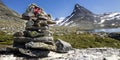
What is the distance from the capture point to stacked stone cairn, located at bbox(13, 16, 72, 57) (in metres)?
38.0

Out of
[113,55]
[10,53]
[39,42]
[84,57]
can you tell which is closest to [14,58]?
[10,53]

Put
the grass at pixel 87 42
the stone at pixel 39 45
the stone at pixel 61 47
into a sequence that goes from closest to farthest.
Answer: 1. the stone at pixel 39 45
2. the stone at pixel 61 47
3. the grass at pixel 87 42

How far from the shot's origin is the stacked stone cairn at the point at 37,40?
38.0 metres

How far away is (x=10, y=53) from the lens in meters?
39.0

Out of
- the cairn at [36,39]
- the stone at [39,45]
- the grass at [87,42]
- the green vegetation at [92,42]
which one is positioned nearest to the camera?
the stone at [39,45]

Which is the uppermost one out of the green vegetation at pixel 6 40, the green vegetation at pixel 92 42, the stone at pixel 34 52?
the green vegetation at pixel 6 40

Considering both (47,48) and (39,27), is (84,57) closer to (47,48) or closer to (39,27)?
(47,48)

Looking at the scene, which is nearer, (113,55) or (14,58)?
(14,58)

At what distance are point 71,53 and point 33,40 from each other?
6.13 metres

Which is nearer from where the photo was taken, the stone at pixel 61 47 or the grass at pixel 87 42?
the stone at pixel 61 47

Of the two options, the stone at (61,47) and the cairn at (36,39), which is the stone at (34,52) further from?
the stone at (61,47)

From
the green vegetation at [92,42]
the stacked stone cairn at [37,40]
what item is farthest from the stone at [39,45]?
the green vegetation at [92,42]

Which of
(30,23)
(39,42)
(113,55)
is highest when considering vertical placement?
(30,23)

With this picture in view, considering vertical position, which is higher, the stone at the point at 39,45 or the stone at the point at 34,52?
the stone at the point at 39,45
